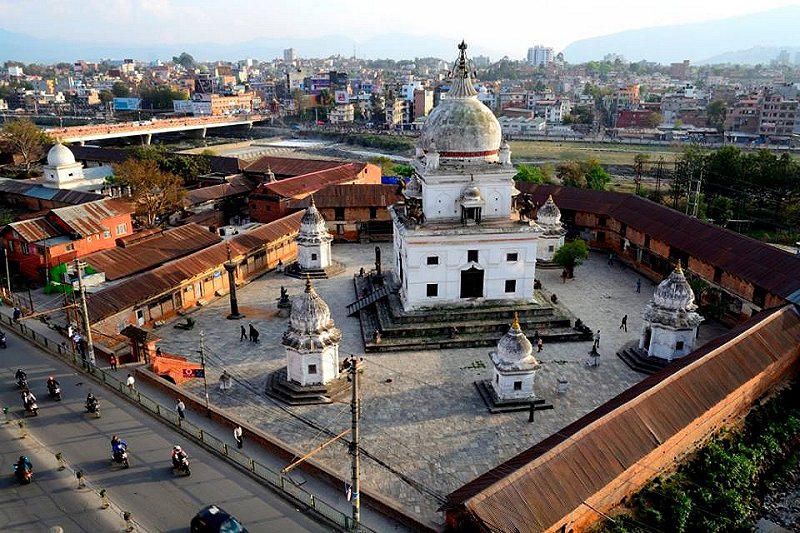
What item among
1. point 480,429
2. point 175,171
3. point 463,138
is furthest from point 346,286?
point 175,171

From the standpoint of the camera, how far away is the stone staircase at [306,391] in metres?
26.9

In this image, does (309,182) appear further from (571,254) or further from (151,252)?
(571,254)

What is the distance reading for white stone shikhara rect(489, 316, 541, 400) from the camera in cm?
2628

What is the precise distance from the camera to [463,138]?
115 ft

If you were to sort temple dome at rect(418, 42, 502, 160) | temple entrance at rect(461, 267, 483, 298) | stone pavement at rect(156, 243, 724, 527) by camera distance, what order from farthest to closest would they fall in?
temple dome at rect(418, 42, 502, 160) → temple entrance at rect(461, 267, 483, 298) → stone pavement at rect(156, 243, 724, 527)

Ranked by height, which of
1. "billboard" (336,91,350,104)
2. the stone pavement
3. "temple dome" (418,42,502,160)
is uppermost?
"billboard" (336,91,350,104)

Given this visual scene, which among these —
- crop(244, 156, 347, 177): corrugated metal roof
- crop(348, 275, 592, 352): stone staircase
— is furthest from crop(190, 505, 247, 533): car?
crop(244, 156, 347, 177): corrugated metal roof

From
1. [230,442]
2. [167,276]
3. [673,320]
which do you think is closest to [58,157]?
[167,276]

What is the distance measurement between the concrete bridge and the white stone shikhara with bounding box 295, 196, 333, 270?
6308 centimetres

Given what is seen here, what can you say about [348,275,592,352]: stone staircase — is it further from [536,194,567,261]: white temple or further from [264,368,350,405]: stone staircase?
[536,194,567,261]: white temple

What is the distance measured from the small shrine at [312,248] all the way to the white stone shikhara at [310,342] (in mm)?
15485

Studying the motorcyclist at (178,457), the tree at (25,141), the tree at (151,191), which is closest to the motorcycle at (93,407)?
the motorcyclist at (178,457)

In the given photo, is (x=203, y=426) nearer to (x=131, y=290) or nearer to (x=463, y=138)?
(x=131, y=290)

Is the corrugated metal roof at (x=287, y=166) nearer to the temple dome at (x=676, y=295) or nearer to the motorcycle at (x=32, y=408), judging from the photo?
the temple dome at (x=676, y=295)
